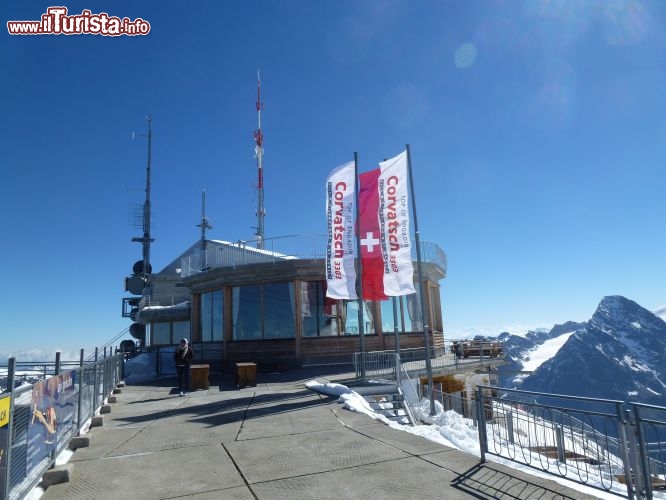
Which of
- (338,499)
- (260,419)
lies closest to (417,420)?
(260,419)

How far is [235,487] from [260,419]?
4.04 metres

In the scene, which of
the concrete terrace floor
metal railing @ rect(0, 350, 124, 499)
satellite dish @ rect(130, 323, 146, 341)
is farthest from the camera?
satellite dish @ rect(130, 323, 146, 341)

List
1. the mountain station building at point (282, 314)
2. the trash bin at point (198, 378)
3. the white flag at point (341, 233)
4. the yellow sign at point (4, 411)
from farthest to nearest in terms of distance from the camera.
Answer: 1. the mountain station building at point (282, 314)
2. the trash bin at point (198, 378)
3. the white flag at point (341, 233)
4. the yellow sign at point (4, 411)

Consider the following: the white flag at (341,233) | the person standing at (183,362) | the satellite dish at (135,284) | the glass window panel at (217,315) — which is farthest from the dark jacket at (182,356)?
the satellite dish at (135,284)

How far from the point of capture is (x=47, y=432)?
5.18m

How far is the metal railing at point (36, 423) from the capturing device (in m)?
3.99

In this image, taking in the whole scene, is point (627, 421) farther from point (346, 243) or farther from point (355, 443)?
point (346, 243)

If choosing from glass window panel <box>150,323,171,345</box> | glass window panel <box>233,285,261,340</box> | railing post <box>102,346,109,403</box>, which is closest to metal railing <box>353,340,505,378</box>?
glass window panel <box>233,285,261,340</box>

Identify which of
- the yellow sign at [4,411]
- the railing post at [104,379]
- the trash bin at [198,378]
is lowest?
the trash bin at [198,378]

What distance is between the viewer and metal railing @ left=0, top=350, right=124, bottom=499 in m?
3.99

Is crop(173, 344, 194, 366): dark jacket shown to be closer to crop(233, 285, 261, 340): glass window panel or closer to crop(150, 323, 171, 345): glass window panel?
crop(233, 285, 261, 340): glass window panel

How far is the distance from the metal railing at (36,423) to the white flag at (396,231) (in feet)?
27.8

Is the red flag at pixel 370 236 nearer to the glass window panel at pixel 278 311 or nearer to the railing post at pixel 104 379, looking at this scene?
the glass window panel at pixel 278 311

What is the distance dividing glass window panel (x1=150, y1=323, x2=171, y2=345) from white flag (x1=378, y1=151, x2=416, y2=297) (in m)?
20.9
